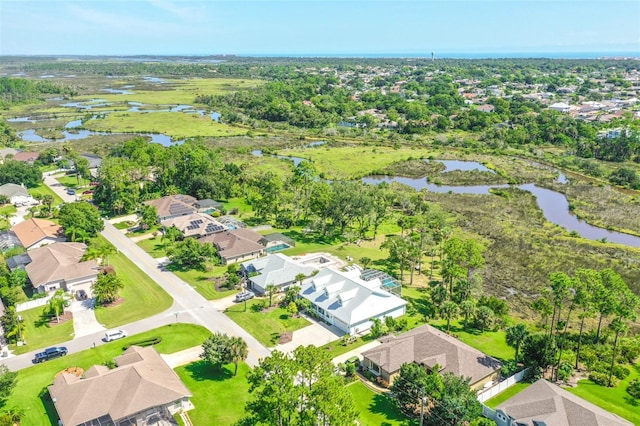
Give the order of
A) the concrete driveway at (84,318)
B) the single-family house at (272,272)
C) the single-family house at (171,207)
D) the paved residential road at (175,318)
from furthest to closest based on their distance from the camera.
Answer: the single-family house at (171,207), the single-family house at (272,272), the concrete driveway at (84,318), the paved residential road at (175,318)

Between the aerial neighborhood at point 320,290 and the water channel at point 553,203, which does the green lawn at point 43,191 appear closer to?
the aerial neighborhood at point 320,290

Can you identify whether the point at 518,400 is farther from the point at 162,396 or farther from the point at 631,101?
the point at 631,101

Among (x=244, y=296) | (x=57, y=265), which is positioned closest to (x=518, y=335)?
(x=244, y=296)

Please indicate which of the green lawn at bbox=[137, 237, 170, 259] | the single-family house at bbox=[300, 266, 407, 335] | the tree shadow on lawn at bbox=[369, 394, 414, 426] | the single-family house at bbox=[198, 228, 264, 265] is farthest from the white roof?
the green lawn at bbox=[137, 237, 170, 259]

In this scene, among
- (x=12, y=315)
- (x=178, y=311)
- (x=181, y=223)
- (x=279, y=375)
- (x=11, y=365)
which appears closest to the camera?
(x=279, y=375)

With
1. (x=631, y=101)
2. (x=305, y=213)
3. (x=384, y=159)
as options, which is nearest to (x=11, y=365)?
(x=305, y=213)

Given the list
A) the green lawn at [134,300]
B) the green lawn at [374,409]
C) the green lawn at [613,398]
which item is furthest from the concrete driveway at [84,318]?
the green lawn at [613,398]
